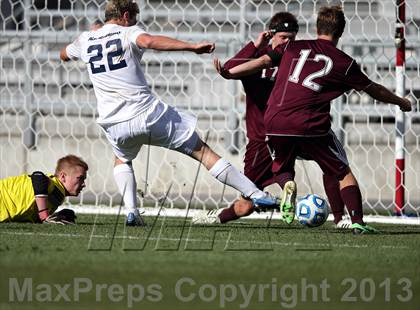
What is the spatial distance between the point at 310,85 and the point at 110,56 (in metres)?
1.42

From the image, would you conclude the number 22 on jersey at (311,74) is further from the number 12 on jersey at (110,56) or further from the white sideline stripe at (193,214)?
the white sideline stripe at (193,214)

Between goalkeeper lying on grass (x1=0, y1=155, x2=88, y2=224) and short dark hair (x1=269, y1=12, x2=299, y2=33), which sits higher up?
short dark hair (x1=269, y1=12, x2=299, y2=33)

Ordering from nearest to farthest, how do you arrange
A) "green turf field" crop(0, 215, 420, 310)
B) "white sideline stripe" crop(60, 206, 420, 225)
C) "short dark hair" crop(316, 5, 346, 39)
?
"green turf field" crop(0, 215, 420, 310) → "short dark hair" crop(316, 5, 346, 39) → "white sideline stripe" crop(60, 206, 420, 225)

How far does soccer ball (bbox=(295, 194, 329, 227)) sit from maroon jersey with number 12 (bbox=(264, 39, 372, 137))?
0.48 m

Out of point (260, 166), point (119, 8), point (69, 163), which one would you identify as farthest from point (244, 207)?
point (119, 8)

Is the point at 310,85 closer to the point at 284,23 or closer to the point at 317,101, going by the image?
the point at 317,101

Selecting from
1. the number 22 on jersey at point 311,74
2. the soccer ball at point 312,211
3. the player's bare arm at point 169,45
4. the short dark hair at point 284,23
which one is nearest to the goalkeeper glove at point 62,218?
the player's bare arm at point 169,45

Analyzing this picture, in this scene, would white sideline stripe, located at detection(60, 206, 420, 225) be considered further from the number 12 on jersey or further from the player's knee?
the number 12 on jersey

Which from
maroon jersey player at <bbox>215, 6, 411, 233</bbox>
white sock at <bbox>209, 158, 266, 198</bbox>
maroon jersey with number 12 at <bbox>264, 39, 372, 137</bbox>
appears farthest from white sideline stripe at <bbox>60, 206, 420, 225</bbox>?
maroon jersey with number 12 at <bbox>264, 39, 372, 137</bbox>

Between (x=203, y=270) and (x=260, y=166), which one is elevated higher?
(x=203, y=270)

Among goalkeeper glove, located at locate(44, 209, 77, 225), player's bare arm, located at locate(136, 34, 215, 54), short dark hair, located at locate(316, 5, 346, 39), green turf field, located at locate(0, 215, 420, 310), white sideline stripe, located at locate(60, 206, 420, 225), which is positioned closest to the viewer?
green turf field, located at locate(0, 215, 420, 310)

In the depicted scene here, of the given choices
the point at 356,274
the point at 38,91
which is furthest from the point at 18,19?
the point at 356,274

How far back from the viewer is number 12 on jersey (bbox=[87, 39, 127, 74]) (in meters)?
7.44

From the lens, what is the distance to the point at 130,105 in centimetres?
752
